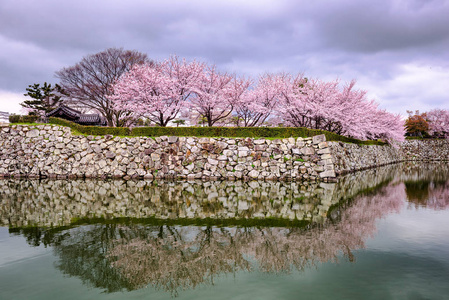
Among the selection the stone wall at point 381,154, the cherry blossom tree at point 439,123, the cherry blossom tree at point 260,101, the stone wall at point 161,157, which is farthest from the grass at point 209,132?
the cherry blossom tree at point 439,123

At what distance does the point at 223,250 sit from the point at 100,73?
30.2 metres

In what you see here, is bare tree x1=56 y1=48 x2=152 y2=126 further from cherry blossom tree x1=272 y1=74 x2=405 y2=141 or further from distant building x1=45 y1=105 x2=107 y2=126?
cherry blossom tree x1=272 y1=74 x2=405 y2=141

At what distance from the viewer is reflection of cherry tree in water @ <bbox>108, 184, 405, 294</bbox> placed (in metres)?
4.59

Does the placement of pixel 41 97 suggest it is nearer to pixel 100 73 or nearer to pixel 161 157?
pixel 100 73

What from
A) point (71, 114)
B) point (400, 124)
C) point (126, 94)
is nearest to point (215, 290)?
point (126, 94)

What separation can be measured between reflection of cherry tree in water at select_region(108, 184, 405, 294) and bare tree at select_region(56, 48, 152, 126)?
2648 cm

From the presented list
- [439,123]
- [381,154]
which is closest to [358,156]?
[381,154]

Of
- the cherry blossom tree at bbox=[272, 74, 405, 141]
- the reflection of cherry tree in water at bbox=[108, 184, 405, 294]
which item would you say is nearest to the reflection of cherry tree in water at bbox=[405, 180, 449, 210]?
the reflection of cherry tree in water at bbox=[108, 184, 405, 294]

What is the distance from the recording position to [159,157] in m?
19.6

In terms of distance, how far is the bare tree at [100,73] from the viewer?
30406mm

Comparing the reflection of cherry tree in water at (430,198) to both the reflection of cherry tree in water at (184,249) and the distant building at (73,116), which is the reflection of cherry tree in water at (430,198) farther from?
the distant building at (73,116)

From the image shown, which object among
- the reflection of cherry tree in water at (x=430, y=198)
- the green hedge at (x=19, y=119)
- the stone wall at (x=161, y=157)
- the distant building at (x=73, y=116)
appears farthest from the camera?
the distant building at (x=73, y=116)

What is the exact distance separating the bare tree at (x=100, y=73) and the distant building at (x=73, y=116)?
1.21m

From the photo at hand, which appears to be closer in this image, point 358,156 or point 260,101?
point 260,101
